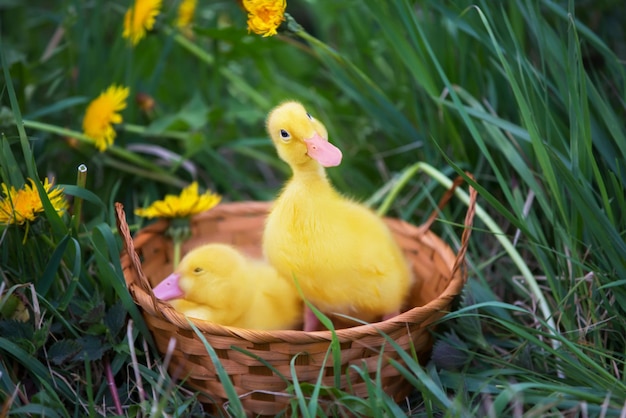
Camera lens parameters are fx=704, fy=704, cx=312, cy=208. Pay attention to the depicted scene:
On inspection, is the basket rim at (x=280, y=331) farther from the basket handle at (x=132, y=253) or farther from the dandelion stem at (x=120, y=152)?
the dandelion stem at (x=120, y=152)

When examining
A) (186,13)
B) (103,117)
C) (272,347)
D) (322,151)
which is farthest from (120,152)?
(272,347)

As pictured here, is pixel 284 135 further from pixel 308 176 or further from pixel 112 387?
pixel 112 387

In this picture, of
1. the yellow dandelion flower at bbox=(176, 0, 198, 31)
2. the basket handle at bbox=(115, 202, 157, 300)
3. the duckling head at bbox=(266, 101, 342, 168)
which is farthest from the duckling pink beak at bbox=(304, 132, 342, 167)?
the yellow dandelion flower at bbox=(176, 0, 198, 31)

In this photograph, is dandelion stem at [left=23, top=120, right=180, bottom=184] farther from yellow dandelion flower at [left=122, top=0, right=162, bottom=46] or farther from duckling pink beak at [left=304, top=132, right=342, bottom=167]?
duckling pink beak at [left=304, top=132, right=342, bottom=167]

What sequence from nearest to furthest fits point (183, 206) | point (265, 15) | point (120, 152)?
point (265, 15) < point (183, 206) < point (120, 152)

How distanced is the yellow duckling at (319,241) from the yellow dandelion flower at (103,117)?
1.98 ft

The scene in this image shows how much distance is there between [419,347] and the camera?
169 cm

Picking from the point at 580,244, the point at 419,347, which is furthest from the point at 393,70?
the point at 419,347

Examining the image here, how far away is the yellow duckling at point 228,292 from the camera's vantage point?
5.75ft

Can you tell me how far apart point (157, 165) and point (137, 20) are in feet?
1.60

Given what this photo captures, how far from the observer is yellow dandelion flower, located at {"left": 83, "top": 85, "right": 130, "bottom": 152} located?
6.82 ft

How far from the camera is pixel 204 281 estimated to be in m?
1.75

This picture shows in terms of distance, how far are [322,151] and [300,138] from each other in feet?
0.24

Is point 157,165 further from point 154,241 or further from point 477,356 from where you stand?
point 477,356
